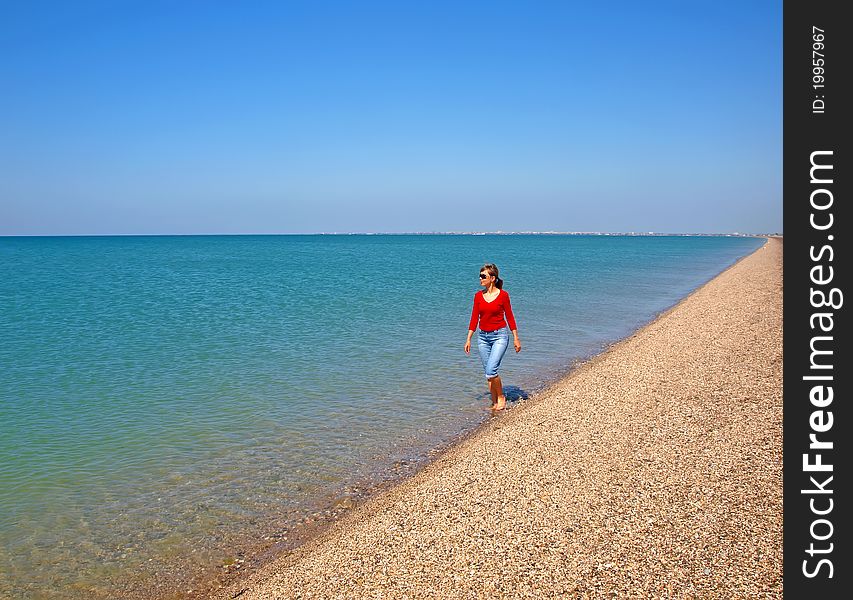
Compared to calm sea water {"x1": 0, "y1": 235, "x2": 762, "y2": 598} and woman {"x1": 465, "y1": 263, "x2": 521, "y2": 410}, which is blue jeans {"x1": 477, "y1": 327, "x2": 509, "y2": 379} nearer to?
woman {"x1": 465, "y1": 263, "x2": 521, "y2": 410}

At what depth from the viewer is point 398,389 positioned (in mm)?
10789

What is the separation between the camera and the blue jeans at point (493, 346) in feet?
29.6

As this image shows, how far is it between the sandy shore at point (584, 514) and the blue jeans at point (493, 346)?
1.08 metres

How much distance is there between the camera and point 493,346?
29.9 ft

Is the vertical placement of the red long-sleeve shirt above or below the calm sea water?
above

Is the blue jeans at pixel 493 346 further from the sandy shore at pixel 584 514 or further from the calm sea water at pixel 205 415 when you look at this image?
the sandy shore at pixel 584 514

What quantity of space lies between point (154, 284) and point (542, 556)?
1418 inches

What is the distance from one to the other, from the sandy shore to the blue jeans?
1.08 metres

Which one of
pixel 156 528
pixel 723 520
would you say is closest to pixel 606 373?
pixel 723 520

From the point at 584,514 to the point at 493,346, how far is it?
4526mm

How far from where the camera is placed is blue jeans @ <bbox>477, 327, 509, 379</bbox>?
9008mm

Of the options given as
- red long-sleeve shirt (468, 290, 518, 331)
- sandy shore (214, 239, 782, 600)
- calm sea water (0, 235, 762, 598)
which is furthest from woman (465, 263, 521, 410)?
sandy shore (214, 239, 782, 600)
